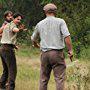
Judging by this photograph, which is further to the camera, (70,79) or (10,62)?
(70,79)

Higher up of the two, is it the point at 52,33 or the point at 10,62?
the point at 52,33

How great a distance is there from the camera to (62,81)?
8.15 meters

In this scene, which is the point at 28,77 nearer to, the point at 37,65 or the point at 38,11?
the point at 37,65

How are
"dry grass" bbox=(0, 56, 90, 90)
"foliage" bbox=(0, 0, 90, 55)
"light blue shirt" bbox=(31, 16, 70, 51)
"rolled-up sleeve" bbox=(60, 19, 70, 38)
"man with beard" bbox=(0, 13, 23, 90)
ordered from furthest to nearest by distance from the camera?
1. "foliage" bbox=(0, 0, 90, 55)
2. "dry grass" bbox=(0, 56, 90, 90)
3. "man with beard" bbox=(0, 13, 23, 90)
4. "light blue shirt" bbox=(31, 16, 70, 51)
5. "rolled-up sleeve" bbox=(60, 19, 70, 38)

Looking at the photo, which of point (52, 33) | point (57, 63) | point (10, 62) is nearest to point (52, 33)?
point (52, 33)

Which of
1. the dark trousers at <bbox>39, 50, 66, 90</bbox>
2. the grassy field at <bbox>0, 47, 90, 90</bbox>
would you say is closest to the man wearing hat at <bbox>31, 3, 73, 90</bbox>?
the dark trousers at <bbox>39, 50, 66, 90</bbox>

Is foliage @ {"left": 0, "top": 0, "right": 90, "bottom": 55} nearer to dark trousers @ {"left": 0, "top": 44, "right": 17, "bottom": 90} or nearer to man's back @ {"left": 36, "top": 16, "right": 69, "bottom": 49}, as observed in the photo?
dark trousers @ {"left": 0, "top": 44, "right": 17, "bottom": 90}

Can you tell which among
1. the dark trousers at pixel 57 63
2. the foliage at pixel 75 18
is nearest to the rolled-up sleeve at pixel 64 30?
the dark trousers at pixel 57 63

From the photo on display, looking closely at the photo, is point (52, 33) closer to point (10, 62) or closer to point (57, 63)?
point (57, 63)

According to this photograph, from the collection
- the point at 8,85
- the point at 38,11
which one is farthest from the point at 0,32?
the point at 38,11

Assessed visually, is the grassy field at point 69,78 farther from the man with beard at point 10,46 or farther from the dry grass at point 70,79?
the man with beard at point 10,46

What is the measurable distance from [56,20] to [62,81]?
1.14 meters

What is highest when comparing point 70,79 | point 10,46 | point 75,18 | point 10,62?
point 75,18

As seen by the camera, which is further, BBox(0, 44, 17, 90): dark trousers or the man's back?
BBox(0, 44, 17, 90): dark trousers
